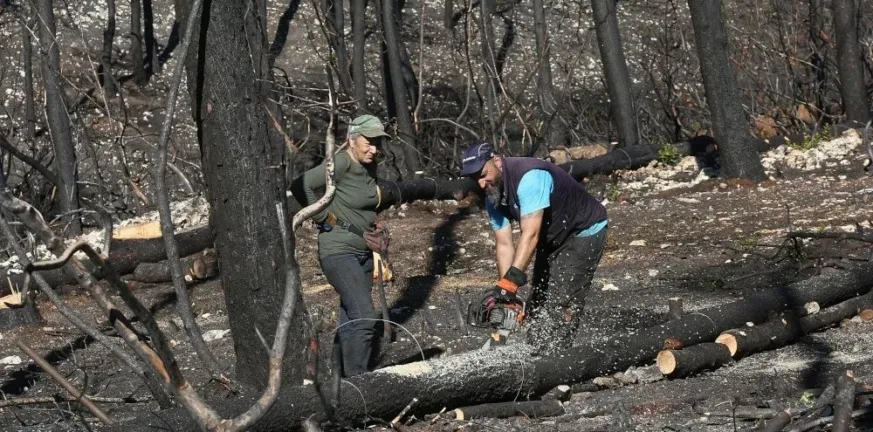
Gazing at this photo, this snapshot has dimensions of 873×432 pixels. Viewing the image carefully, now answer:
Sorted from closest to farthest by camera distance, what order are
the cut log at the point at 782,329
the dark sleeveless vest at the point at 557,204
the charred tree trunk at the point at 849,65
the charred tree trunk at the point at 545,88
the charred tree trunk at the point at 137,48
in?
1. the dark sleeveless vest at the point at 557,204
2. the cut log at the point at 782,329
3. the charred tree trunk at the point at 849,65
4. the charred tree trunk at the point at 545,88
5. the charred tree trunk at the point at 137,48

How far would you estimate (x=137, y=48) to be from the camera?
83.6 ft

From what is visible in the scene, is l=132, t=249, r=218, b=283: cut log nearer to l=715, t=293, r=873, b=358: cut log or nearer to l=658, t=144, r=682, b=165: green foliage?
l=715, t=293, r=873, b=358: cut log

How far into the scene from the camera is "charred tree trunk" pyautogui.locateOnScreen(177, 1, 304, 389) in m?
6.36

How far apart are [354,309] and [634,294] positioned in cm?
319

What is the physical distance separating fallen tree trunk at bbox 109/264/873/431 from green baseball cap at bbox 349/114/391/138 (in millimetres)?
1574

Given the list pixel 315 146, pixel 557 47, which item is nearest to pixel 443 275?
pixel 315 146

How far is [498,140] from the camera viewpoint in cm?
1731

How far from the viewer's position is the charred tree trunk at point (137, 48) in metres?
25.4

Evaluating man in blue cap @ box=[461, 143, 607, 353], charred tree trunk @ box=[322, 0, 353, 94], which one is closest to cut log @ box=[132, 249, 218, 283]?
man in blue cap @ box=[461, 143, 607, 353]

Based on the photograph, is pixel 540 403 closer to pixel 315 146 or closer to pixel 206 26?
pixel 206 26

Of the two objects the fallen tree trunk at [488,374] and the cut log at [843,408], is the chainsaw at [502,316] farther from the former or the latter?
the cut log at [843,408]

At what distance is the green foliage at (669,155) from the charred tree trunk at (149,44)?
565 inches

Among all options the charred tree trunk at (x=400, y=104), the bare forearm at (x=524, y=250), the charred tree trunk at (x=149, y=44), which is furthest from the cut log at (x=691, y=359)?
the charred tree trunk at (x=149, y=44)

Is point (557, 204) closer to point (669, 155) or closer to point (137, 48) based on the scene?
point (669, 155)
